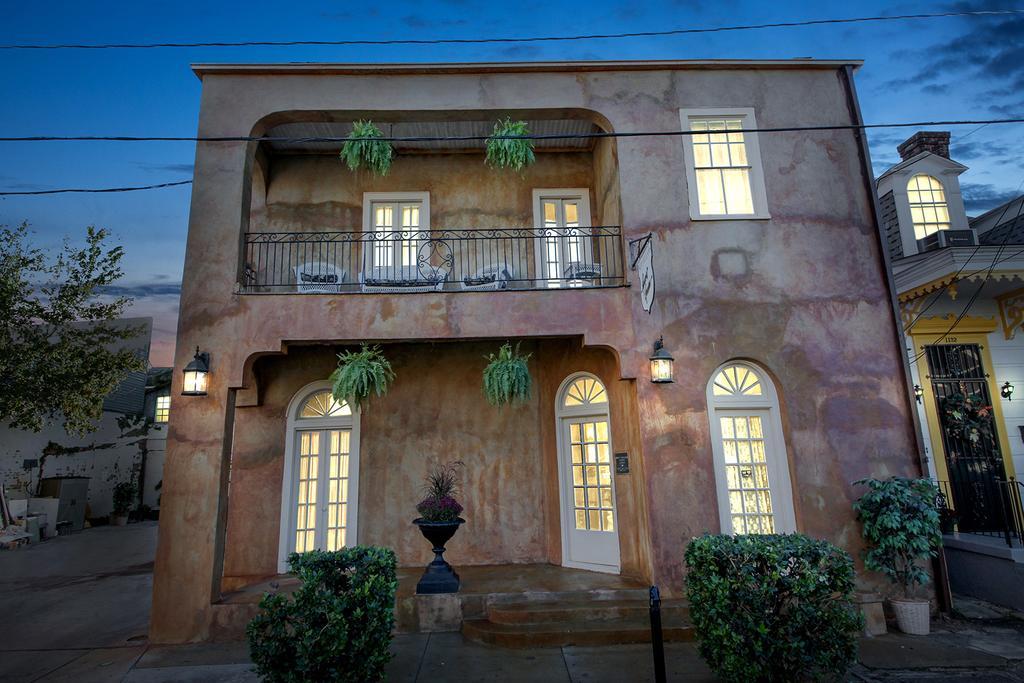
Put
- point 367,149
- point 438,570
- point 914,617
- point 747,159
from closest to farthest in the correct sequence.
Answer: point 914,617, point 438,570, point 747,159, point 367,149

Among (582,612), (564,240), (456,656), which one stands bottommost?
(456,656)

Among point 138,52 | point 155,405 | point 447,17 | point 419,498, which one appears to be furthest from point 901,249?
point 155,405

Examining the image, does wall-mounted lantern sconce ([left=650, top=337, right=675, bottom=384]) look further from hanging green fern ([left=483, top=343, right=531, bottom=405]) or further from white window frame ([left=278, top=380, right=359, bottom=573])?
white window frame ([left=278, top=380, right=359, bottom=573])

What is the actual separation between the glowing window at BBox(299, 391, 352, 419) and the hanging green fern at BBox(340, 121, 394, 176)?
3812 millimetres

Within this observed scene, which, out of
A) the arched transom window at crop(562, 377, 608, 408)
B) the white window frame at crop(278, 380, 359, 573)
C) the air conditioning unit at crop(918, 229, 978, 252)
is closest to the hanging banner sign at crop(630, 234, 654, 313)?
the arched transom window at crop(562, 377, 608, 408)

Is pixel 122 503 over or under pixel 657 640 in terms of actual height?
over

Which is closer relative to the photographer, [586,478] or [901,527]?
[901,527]

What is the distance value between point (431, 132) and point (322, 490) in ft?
20.6

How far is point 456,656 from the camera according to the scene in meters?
5.68

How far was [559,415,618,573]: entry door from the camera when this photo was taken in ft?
25.6

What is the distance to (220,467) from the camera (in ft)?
22.0

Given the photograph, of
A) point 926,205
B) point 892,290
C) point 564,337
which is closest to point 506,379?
point 564,337

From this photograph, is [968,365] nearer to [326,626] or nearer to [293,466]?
[326,626]

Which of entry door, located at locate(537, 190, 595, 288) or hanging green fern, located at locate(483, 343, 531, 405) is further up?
entry door, located at locate(537, 190, 595, 288)
